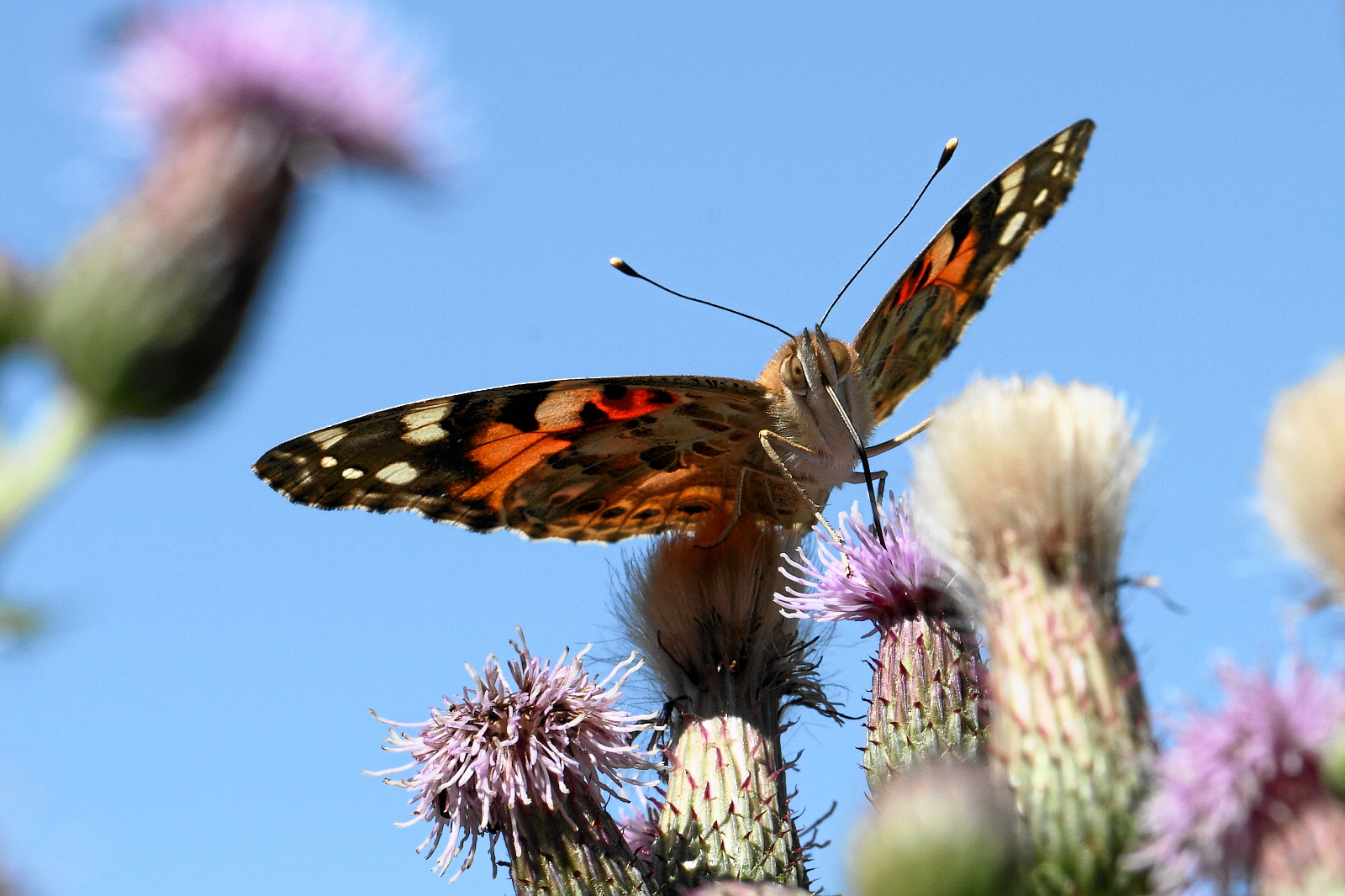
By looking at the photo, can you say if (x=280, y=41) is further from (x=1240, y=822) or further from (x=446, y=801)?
(x=446, y=801)

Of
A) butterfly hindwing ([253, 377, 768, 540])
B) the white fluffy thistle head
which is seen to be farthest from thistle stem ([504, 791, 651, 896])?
the white fluffy thistle head

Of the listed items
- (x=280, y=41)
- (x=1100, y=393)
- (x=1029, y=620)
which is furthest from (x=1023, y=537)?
(x=280, y=41)

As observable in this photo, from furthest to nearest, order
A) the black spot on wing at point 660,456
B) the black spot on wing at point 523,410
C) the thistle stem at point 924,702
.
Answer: the black spot on wing at point 660,456
the black spot on wing at point 523,410
the thistle stem at point 924,702

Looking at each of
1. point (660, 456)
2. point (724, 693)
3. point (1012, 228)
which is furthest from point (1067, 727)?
point (1012, 228)

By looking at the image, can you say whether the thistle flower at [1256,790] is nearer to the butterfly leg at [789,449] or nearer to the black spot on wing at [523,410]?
the butterfly leg at [789,449]

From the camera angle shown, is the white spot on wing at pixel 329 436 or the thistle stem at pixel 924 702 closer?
the thistle stem at pixel 924 702

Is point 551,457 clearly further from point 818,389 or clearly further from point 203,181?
point 203,181

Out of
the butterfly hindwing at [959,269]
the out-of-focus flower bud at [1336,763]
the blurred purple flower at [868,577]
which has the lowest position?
the out-of-focus flower bud at [1336,763]

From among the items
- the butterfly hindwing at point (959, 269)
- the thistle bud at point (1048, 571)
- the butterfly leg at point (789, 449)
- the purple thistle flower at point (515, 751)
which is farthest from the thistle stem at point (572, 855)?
the butterfly hindwing at point (959, 269)
